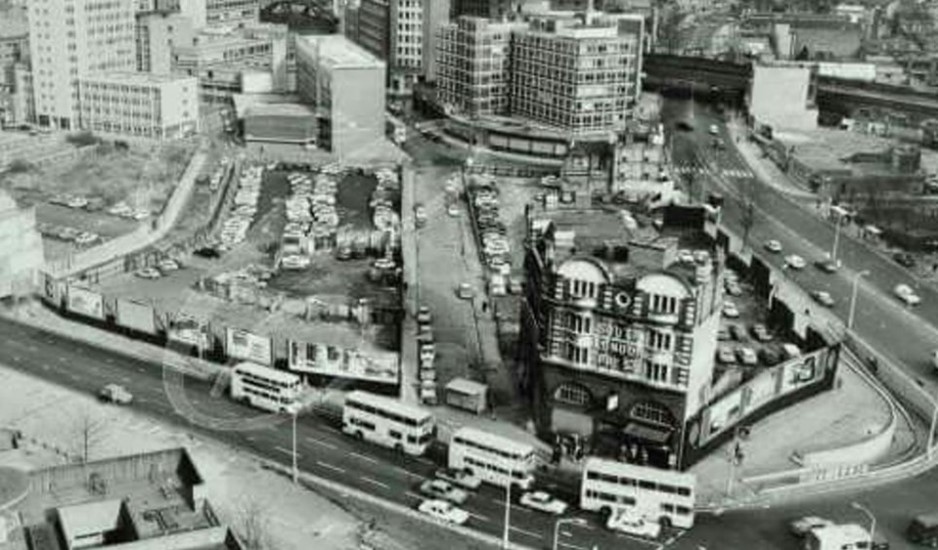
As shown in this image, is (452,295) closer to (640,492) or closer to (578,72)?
(640,492)

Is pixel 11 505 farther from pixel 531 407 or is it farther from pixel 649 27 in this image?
pixel 649 27

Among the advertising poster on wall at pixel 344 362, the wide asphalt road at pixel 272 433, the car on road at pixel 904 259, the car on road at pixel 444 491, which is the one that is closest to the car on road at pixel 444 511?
the wide asphalt road at pixel 272 433

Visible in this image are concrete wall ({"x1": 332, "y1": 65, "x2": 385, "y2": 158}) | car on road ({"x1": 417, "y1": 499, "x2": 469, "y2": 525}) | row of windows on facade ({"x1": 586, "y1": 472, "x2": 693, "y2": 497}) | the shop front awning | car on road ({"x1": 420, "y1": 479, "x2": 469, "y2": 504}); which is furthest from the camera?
concrete wall ({"x1": 332, "y1": 65, "x2": 385, "y2": 158})

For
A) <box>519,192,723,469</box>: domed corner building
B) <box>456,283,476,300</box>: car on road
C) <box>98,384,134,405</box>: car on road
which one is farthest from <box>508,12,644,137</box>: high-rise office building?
<box>98,384,134,405</box>: car on road

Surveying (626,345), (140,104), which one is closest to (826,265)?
(626,345)

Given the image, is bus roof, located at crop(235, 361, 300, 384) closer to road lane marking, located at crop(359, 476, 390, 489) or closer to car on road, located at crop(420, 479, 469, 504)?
road lane marking, located at crop(359, 476, 390, 489)

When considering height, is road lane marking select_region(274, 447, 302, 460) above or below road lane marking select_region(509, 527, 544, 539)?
above

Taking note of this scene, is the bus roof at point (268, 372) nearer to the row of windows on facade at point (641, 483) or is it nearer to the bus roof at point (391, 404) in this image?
the bus roof at point (391, 404)
